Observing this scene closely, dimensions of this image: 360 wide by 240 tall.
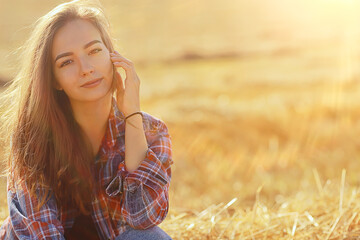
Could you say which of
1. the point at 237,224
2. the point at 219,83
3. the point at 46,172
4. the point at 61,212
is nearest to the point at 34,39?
the point at 46,172

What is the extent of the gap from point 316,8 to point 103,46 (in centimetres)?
1438

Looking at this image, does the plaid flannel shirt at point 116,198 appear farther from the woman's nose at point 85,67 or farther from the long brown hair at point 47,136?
the woman's nose at point 85,67

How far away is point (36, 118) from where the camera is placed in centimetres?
271

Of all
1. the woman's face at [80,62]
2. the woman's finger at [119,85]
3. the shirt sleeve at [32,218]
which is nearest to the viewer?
the shirt sleeve at [32,218]

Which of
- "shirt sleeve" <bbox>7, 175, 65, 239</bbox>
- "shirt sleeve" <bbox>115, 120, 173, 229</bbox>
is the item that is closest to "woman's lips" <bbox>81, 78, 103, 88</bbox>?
"shirt sleeve" <bbox>115, 120, 173, 229</bbox>

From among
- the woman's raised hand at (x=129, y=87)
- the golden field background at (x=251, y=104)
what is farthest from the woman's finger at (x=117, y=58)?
the golden field background at (x=251, y=104)

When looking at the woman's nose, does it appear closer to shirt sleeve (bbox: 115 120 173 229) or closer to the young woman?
the young woman

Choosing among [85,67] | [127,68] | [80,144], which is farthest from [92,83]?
[80,144]

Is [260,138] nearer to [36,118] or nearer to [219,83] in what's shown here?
[219,83]

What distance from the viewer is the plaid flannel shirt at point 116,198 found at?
258cm

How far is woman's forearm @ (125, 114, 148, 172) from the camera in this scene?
2656 millimetres

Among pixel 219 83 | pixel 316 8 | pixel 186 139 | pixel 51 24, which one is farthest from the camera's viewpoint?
pixel 316 8

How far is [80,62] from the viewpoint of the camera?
264cm

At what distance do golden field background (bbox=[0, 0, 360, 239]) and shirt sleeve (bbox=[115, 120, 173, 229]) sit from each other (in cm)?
69
